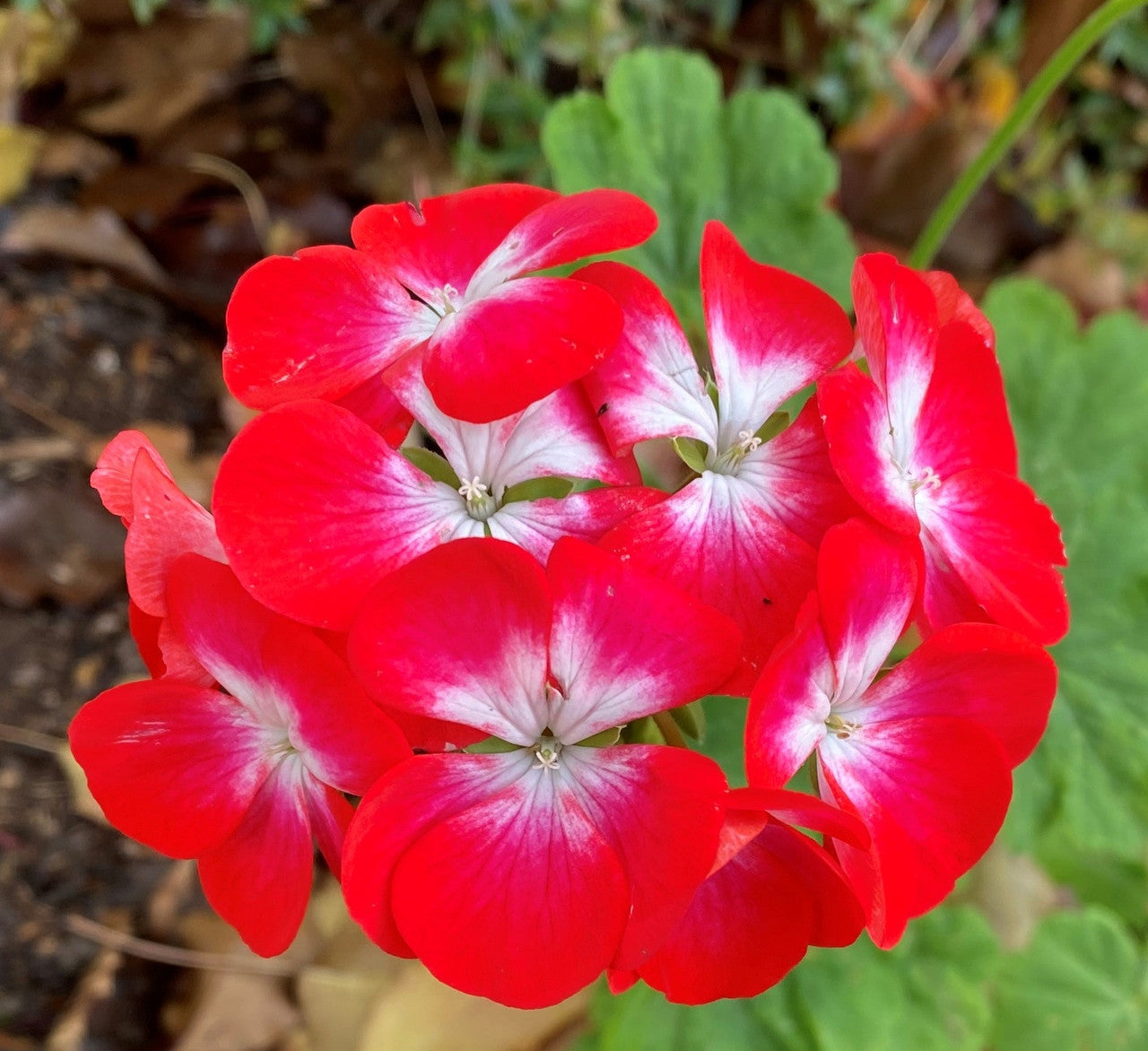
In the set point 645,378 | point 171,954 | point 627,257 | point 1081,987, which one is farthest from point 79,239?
point 1081,987

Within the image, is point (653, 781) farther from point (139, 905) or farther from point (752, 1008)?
point (139, 905)

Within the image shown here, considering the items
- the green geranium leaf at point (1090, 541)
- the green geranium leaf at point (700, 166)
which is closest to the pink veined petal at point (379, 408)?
the green geranium leaf at point (700, 166)

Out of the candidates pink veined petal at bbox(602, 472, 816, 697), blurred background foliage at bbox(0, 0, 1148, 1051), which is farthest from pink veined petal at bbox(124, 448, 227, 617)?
blurred background foliage at bbox(0, 0, 1148, 1051)

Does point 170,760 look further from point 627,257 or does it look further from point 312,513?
point 627,257

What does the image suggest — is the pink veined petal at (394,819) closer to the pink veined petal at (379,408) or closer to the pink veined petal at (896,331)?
the pink veined petal at (379,408)

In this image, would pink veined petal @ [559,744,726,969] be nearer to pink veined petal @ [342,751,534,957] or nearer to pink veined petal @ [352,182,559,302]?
pink veined petal @ [342,751,534,957]

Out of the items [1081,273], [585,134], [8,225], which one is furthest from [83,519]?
[1081,273]

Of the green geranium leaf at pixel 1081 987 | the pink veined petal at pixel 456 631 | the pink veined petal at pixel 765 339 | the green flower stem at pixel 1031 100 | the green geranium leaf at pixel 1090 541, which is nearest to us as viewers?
the pink veined petal at pixel 456 631
